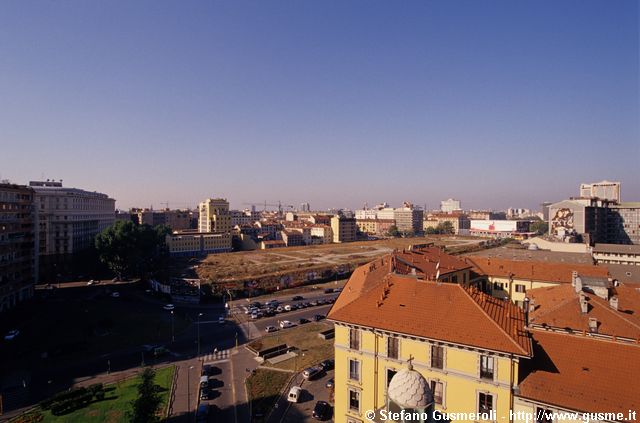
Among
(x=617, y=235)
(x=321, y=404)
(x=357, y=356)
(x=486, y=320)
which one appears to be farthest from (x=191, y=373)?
(x=617, y=235)

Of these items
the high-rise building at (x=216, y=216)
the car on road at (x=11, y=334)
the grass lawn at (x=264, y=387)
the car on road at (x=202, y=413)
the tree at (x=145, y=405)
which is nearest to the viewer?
the tree at (x=145, y=405)

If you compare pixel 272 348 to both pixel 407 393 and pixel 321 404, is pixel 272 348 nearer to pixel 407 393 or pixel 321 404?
pixel 321 404

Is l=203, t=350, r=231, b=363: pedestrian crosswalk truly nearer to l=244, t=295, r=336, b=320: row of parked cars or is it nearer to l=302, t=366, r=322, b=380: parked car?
l=302, t=366, r=322, b=380: parked car

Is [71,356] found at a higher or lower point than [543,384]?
lower

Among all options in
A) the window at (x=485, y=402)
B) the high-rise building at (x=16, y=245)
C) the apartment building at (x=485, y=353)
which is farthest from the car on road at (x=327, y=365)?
the high-rise building at (x=16, y=245)

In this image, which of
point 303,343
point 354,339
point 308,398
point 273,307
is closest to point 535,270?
point 303,343

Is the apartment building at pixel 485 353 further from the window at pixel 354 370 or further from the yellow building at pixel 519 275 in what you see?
the yellow building at pixel 519 275
